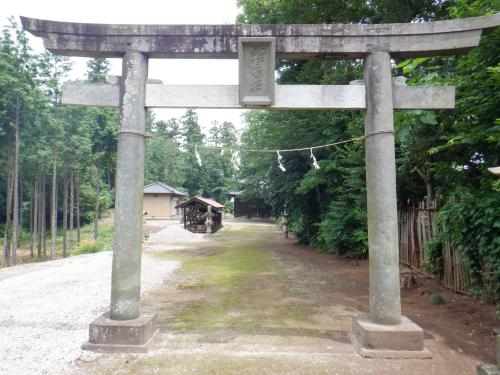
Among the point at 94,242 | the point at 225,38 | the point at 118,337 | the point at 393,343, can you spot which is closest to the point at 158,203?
the point at 94,242

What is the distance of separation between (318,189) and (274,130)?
132 inches

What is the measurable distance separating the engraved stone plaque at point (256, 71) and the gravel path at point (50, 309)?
4103mm

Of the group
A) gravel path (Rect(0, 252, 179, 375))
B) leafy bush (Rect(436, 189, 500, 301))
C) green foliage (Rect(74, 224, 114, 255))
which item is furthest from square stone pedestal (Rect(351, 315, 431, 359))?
green foliage (Rect(74, 224, 114, 255))

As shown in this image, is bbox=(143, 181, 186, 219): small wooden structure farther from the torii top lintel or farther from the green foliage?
the torii top lintel

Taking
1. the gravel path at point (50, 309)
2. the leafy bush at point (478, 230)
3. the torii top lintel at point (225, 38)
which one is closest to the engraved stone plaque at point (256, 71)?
the torii top lintel at point (225, 38)

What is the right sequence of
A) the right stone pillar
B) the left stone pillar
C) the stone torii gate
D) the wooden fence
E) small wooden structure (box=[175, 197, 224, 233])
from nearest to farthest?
the right stone pillar → the left stone pillar → the stone torii gate → the wooden fence → small wooden structure (box=[175, 197, 224, 233])

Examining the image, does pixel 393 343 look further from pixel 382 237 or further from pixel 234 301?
pixel 234 301

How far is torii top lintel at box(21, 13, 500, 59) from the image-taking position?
4574 millimetres

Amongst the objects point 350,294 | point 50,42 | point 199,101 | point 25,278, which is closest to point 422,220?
point 350,294

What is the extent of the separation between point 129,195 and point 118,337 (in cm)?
189

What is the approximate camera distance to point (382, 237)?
14.5 feet

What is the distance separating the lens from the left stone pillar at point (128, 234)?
4.27 m

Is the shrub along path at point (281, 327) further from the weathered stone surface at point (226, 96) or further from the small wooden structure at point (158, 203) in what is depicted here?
the small wooden structure at point (158, 203)

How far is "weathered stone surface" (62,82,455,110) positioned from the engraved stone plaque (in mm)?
149
